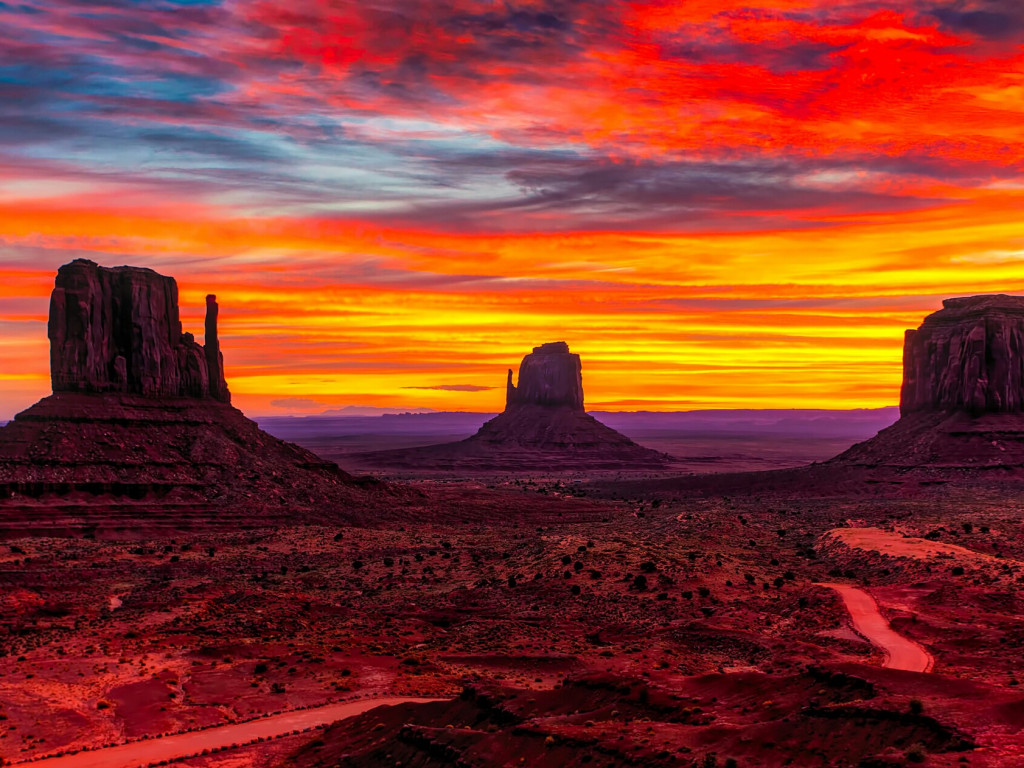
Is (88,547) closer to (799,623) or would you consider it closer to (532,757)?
(799,623)

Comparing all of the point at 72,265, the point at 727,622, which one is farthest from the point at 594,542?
the point at 72,265

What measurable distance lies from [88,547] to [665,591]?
4842 cm

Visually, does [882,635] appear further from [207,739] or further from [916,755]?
[207,739]

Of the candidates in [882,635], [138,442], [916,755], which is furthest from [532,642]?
[138,442]

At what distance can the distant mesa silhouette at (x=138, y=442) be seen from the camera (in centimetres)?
9119

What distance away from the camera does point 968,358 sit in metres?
151

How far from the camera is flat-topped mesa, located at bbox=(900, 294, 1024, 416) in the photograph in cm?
14938

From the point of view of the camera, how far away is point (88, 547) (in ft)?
273

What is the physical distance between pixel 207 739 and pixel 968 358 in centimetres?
13867

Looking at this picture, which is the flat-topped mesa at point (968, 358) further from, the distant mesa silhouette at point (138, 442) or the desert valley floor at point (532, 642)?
the distant mesa silhouette at point (138, 442)

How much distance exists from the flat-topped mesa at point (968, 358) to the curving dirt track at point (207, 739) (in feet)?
428

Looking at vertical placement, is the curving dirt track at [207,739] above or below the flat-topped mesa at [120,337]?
below

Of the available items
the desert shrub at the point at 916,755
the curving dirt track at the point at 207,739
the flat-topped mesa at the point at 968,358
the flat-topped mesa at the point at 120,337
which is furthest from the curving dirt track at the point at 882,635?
the flat-topped mesa at the point at 968,358

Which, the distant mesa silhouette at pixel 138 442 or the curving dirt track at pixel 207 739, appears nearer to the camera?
the curving dirt track at pixel 207 739
